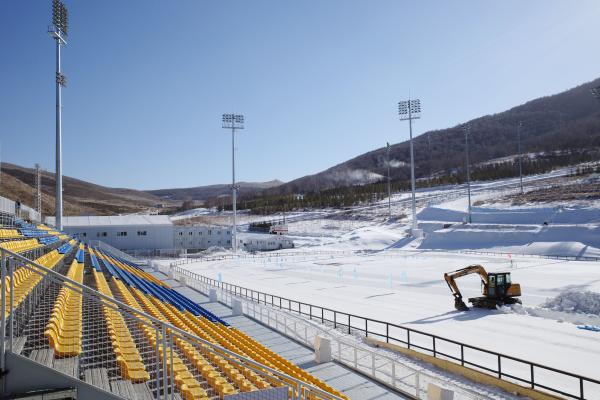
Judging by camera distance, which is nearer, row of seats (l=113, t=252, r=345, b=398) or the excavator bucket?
row of seats (l=113, t=252, r=345, b=398)

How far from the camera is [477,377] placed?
1232 centimetres

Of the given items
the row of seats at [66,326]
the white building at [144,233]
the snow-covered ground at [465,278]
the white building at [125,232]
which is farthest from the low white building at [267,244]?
the row of seats at [66,326]

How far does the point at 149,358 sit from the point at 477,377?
28.9ft

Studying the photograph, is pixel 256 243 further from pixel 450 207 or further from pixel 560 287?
pixel 560 287

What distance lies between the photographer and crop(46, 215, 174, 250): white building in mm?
60875

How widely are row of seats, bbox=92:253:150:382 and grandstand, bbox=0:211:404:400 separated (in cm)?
2

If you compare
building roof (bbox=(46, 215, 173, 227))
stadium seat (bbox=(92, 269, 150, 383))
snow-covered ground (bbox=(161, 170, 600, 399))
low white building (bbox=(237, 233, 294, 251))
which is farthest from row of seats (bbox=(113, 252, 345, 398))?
low white building (bbox=(237, 233, 294, 251))

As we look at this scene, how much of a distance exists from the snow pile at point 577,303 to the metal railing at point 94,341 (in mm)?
17905

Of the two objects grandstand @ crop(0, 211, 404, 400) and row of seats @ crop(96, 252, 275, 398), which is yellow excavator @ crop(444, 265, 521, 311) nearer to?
grandstand @ crop(0, 211, 404, 400)

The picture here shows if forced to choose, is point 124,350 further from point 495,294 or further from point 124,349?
point 495,294

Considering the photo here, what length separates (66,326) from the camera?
9906mm

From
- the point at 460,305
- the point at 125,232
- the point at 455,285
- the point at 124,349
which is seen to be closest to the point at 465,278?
the point at 455,285

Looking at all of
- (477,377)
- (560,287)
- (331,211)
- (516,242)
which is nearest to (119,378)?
(477,377)

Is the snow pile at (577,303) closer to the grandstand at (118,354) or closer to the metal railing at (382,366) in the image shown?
the metal railing at (382,366)
